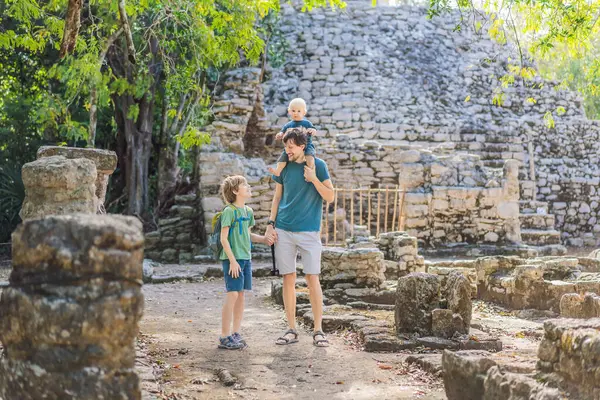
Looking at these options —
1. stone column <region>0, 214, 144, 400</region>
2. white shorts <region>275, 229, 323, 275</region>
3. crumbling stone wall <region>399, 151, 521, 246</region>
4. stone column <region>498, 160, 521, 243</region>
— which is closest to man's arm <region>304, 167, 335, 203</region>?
white shorts <region>275, 229, 323, 275</region>

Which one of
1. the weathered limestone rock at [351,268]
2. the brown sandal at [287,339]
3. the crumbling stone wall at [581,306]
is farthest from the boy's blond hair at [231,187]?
the crumbling stone wall at [581,306]

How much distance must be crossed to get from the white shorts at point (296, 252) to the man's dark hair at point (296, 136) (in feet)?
2.45

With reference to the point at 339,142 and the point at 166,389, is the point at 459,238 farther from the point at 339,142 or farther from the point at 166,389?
the point at 166,389

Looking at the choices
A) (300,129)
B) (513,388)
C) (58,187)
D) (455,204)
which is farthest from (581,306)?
(455,204)

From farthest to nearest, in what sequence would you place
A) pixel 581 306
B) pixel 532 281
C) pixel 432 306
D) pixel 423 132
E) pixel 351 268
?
1. pixel 423 132
2. pixel 351 268
3. pixel 532 281
4. pixel 581 306
5. pixel 432 306

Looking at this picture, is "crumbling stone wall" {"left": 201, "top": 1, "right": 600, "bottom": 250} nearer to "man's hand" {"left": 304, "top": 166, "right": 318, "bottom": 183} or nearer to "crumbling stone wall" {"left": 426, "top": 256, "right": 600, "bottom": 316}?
"crumbling stone wall" {"left": 426, "top": 256, "right": 600, "bottom": 316}

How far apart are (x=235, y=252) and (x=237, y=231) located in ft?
0.55

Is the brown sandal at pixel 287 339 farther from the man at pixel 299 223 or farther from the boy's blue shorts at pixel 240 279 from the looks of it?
the boy's blue shorts at pixel 240 279

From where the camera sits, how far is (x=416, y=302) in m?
6.28

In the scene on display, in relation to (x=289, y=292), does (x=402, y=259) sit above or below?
below

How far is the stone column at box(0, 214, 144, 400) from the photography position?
8.80 feet

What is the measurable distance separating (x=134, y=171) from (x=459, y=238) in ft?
22.8

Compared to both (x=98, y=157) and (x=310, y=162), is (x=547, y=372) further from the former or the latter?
(x=98, y=157)

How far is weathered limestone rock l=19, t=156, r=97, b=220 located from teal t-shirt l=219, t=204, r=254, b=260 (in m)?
1.09
